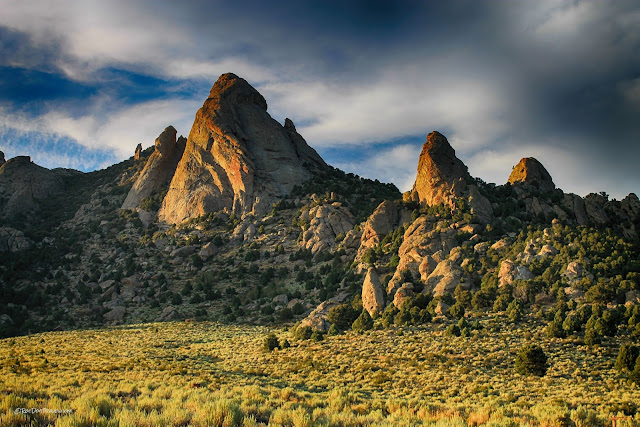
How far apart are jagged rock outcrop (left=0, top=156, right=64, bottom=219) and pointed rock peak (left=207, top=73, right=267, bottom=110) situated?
5556cm

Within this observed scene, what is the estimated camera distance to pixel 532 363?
29.2 meters

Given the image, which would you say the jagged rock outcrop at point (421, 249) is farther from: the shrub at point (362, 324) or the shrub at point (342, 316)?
the shrub at point (362, 324)

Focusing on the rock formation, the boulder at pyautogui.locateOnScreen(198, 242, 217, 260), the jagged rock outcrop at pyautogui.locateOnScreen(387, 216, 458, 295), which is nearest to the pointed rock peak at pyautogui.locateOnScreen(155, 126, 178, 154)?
the boulder at pyautogui.locateOnScreen(198, 242, 217, 260)

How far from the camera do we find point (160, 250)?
284ft

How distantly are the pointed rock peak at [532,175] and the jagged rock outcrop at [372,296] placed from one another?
44221 millimetres

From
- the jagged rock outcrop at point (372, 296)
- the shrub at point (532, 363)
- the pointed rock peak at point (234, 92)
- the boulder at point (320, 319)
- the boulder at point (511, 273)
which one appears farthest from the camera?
the pointed rock peak at point (234, 92)

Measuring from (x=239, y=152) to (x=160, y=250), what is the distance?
27703 mm

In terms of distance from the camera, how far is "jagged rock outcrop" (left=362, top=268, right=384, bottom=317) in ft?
166

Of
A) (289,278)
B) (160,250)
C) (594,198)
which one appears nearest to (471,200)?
(594,198)

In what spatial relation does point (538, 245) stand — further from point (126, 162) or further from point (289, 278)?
point (126, 162)

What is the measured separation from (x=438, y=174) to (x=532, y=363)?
47736mm

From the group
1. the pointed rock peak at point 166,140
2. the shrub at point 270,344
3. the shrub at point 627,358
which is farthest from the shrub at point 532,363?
the pointed rock peak at point 166,140

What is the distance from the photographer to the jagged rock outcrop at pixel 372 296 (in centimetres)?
5074

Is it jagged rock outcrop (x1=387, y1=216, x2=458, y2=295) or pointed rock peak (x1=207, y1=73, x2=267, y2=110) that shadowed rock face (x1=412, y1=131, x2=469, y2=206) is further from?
pointed rock peak (x1=207, y1=73, x2=267, y2=110)
